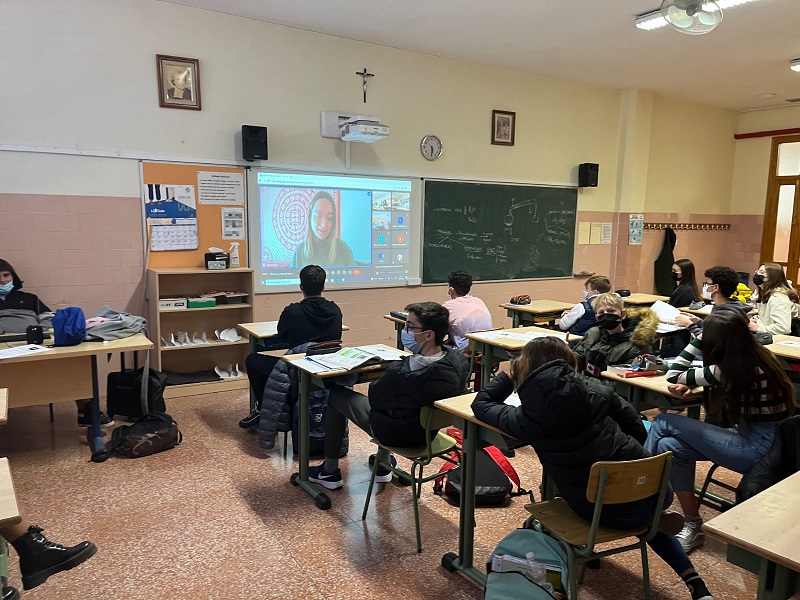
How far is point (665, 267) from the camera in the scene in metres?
8.35

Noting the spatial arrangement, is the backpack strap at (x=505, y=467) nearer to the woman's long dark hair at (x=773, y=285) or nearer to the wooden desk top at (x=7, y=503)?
the wooden desk top at (x=7, y=503)

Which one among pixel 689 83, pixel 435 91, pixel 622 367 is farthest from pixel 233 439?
pixel 689 83

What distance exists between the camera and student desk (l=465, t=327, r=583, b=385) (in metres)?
3.96

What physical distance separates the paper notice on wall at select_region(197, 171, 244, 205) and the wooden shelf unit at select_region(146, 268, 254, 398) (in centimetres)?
65

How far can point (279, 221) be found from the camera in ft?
18.1

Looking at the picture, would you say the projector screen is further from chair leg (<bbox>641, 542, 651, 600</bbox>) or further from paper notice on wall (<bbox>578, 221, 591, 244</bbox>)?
chair leg (<bbox>641, 542, 651, 600</bbox>)

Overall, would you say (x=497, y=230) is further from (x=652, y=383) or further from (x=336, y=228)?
(x=652, y=383)

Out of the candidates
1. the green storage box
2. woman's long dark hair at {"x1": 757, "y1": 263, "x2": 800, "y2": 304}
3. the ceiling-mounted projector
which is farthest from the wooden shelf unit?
woman's long dark hair at {"x1": 757, "y1": 263, "x2": 800, "y2": 304}

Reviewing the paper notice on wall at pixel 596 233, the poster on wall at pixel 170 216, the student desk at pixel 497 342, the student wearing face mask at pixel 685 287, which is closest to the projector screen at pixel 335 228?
the poster on wall at pixel 170 216

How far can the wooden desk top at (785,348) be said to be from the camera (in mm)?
3523

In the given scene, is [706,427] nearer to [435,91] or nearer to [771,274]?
[771,274]

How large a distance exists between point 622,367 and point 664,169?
20.6ft

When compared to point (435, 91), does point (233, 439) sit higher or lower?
lower

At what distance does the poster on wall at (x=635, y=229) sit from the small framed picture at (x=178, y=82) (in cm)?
578
